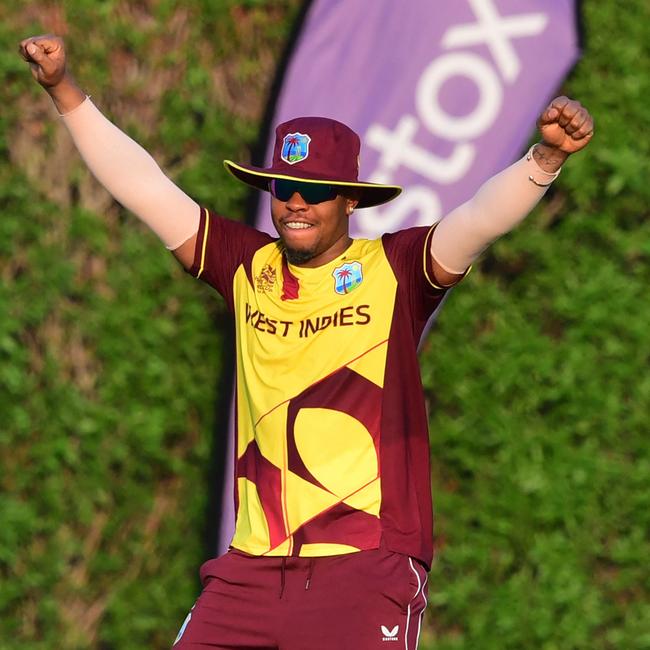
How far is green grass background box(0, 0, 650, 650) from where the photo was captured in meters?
6.63

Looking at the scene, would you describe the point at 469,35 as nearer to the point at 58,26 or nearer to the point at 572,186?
the point at 572,186

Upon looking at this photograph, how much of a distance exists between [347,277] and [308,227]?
0.18m

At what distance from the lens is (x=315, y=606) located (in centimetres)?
413

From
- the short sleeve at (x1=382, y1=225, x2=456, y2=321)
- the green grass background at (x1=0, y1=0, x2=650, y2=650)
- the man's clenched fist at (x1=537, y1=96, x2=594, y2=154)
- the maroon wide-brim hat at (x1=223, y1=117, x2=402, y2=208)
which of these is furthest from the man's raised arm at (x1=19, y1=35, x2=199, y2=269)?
the green grass background at (x1=0, y1=0, x2=650, y2=650)

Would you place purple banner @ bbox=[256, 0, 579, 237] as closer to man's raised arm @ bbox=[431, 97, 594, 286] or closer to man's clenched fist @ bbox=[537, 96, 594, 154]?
man's raised arm @ bbox=[431, 97, 594, 286]

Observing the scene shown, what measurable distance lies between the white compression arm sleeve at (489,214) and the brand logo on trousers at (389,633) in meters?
Answer: 0.96

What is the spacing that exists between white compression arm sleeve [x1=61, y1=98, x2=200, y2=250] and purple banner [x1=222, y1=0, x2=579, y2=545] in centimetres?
189

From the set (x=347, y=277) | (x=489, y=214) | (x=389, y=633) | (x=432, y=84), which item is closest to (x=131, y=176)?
(x=347, y=277)

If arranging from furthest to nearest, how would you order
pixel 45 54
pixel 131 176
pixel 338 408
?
pixel 131 176 → pixel 45 54 → pixel 338 408

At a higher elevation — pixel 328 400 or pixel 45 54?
pixel 45 54

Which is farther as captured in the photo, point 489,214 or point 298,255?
point 298,255

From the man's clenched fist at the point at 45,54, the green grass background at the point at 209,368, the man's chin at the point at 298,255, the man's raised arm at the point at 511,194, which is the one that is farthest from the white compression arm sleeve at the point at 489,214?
the green grass background at the point at 209,368

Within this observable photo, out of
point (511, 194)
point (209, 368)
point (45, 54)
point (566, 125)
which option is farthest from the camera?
point (209, 368)

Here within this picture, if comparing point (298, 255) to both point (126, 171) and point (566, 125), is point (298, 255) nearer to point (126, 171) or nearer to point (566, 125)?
point (126, 171)
